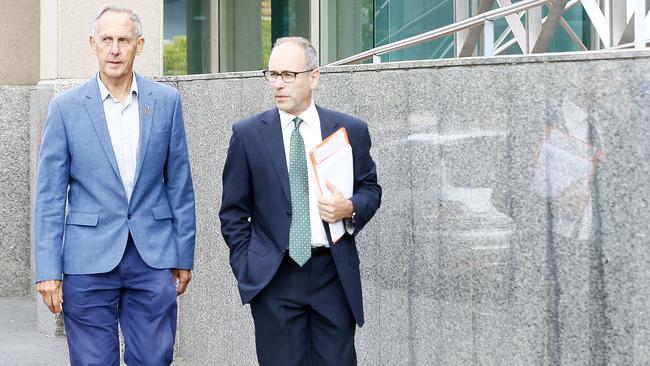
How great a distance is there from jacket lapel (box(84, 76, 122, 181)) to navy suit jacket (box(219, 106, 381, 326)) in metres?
0.55

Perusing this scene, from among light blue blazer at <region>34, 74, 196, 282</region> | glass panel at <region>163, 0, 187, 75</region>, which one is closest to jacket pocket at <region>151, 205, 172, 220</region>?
light blue blazer at <region>34, 74, 196, 282</region>

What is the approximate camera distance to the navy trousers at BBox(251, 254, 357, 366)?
4.48 meters

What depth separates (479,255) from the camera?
16.5ft

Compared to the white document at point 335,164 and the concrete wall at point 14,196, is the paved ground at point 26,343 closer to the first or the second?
the concrete wall at point 14,196

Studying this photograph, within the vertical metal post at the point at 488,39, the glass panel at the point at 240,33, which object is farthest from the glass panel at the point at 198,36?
the vertical metal post at the point at 488,39

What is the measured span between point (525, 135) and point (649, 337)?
950 mm

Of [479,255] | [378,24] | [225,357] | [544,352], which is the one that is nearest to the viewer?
[544,352]

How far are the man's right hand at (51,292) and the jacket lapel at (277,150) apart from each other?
1023mm

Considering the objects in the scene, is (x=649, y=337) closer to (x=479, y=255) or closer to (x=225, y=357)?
(x=479, y=255)

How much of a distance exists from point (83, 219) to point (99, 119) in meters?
0.41

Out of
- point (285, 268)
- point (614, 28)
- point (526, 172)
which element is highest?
point (614, 28)

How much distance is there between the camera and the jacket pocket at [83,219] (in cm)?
489

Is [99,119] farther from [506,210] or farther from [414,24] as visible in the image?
[414,24]

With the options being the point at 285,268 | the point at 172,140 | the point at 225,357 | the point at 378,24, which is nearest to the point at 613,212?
the point at 285,268
